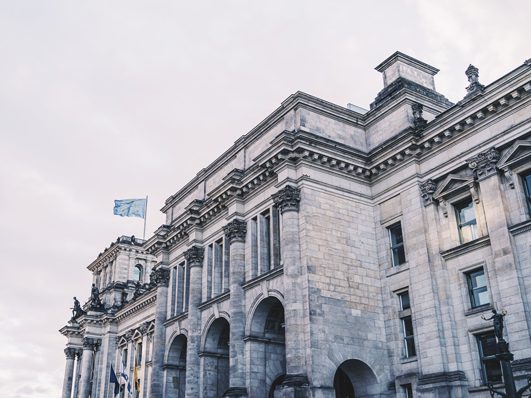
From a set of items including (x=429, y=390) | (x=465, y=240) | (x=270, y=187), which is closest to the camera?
(x=429, y=390)

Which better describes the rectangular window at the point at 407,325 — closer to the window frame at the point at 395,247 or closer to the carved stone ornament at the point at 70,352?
the window frame at the point at 395,247

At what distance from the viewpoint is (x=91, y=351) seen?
64.9 metres

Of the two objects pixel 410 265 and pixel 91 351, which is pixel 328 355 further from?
pixel 91 351

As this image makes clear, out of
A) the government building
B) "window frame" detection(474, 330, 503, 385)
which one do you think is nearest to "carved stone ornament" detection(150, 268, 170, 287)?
the government building

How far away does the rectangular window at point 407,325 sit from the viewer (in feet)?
94.7

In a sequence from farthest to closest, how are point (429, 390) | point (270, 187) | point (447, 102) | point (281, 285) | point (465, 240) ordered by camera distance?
point (447, 102) < point (270, 187) < point (281, 285) < point (465, 240) < point (429, 390)

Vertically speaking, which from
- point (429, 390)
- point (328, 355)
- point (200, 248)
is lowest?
point (429, 390)

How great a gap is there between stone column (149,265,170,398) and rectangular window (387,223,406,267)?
17.8m

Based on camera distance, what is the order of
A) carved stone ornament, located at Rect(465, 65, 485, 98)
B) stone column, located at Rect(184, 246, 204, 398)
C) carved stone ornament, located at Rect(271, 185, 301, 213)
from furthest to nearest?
stone column, located at Rect(184, 246, 204, 398) → carved stone ornament, located at Rect(271, 185, 301, 213) → carved stone ornament, located at Rect(465, 65, 485, 98)

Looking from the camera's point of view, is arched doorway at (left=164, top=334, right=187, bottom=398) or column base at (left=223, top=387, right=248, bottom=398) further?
arched doorway at (left=164, top=334, right=187, bottom=398)

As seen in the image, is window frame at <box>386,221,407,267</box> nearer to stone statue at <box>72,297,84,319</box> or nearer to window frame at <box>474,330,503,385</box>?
Result: window frame at <box>474,330,503,385</box>

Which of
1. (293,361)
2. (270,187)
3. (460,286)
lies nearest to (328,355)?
(293,361)

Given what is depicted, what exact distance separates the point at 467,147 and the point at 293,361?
12.9 metres

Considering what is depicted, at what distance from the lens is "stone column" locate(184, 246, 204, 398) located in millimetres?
35938
